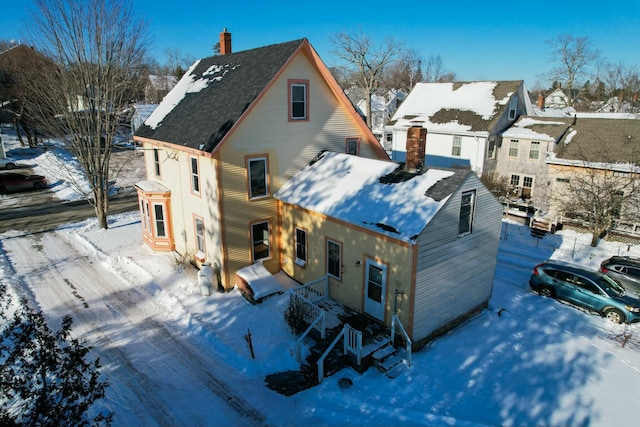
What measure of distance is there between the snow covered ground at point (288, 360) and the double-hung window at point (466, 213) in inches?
141

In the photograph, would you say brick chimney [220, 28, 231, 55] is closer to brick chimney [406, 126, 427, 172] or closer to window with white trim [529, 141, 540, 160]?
brick chimney [406, 126, 427, 172]

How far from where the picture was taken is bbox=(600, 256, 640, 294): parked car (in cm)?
1723

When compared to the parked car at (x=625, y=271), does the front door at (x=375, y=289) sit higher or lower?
higher

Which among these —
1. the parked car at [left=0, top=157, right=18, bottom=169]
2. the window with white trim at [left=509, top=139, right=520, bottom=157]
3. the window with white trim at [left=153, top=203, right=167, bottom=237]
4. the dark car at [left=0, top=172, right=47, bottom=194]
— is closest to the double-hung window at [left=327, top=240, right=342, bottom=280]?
the window with white trim at [left=153, top=203, right=167, bottom=237]

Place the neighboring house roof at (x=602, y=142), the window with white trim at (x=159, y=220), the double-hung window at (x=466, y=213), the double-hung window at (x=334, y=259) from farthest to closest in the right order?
the neighboring house roof at (x=602, y=142), the window with white trim at (x=159, y=220), the double-hung window at (x=334, y=259), the double-hung window at (x=466, y=213)

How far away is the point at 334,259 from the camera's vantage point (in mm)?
14898

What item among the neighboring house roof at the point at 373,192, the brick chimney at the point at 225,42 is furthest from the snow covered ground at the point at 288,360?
the brick chimney at the point at 225,42

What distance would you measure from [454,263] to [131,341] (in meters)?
11.0

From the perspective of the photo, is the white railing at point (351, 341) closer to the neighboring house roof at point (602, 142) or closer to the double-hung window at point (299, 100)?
the double-hung window at point (299, 100)

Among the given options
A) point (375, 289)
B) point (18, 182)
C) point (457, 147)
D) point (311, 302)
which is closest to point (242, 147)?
point (311, 302)

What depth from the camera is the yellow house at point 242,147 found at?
1585cm

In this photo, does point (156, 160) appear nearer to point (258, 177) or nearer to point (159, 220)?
point (159, 220)

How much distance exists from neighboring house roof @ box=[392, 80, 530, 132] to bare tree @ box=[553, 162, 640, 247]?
28.3 feet

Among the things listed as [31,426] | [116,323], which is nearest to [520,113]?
[116,323]
